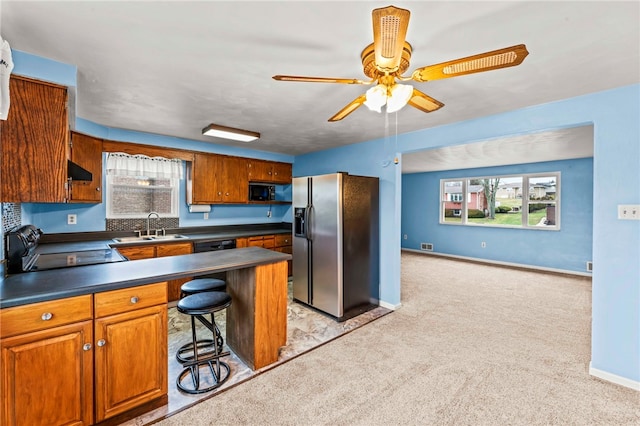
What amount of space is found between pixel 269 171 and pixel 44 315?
12.4 feet

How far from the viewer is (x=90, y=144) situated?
10.3ft

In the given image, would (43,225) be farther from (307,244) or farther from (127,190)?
(307,244)

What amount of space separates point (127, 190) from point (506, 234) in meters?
7.18

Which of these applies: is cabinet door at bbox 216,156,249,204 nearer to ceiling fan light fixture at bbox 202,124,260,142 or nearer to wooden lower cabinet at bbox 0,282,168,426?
ceiling fan light fixture at bbox 202,124,260,142

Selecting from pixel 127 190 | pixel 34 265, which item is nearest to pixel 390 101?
pixel 34 265

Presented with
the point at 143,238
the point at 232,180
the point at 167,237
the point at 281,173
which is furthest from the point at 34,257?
the point at 281,173

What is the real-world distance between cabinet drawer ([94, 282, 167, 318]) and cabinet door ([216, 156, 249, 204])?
2.69m

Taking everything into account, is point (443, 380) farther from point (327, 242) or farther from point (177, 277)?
point (177, 277)

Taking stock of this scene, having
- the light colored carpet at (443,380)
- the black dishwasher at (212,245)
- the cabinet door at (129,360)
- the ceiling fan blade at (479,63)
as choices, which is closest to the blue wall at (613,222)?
the light colored carpet at (443,380)

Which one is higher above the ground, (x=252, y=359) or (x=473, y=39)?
(x=473, y=39)

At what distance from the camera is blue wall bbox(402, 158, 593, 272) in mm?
5336

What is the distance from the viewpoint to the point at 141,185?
403cm

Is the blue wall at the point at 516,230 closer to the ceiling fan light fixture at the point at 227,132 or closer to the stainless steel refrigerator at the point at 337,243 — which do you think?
the stainless steel refrigerator at the point at 337,243

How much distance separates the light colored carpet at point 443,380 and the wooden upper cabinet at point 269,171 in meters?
2.93
